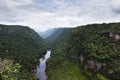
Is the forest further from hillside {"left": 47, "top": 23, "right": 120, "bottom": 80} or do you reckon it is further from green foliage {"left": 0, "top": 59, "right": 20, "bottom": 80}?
green foliage {"left": 0, "top": 59, "right": 20, "bottom": 80}

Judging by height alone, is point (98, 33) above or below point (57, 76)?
above

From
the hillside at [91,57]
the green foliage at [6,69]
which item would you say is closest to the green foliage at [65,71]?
the hillside at [91,57]

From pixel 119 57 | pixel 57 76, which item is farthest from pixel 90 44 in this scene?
pixel 57 76

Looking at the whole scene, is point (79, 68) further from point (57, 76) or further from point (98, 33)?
point (98, 33)

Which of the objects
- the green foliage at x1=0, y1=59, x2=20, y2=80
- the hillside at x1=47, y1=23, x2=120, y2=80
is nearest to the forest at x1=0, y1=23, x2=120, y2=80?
the hillside at x1=47, y1=23, x2=120, y2=80

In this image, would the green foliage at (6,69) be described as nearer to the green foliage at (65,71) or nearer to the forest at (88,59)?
the forest at (88,59)

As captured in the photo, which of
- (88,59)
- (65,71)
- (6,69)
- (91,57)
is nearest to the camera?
(6,69)

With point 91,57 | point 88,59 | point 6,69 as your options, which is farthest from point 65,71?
point 6,69

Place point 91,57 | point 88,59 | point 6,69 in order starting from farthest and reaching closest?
1. point 88,59
2. point 91,57
3. point 6,69

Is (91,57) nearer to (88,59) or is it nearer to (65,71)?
(88,59)
